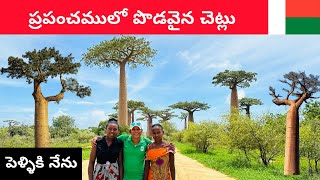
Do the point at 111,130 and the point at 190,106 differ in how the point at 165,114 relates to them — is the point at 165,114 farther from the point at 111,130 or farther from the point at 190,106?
the point at 111,130

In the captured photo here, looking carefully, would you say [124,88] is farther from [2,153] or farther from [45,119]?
[2,153]

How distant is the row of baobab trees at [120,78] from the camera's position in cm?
1055

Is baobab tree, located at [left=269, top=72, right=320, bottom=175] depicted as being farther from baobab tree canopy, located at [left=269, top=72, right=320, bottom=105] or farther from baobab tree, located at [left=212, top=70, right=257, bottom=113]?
baobab tree, located at [left=212, top=70, right=257, bottom=113]

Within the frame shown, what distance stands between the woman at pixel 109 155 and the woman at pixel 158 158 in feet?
0.89

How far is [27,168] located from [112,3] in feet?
11.1

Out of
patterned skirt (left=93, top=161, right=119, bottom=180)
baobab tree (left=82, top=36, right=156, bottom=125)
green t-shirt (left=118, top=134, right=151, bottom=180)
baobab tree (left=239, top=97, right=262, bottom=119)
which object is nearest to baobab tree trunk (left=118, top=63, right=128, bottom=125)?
baobab tree (left=82, top=36, right=156, bottom=125)

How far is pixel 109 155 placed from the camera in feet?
13.2

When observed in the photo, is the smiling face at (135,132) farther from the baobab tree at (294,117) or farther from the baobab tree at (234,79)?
the baobab tree at (234,79)

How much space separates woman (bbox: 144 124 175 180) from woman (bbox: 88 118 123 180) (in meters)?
0.27

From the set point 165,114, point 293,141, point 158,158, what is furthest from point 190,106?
point 158,158

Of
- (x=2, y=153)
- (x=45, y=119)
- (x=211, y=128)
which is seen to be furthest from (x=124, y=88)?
(x=2, y=153)

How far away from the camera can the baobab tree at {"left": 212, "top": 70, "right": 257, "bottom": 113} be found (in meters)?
27.6

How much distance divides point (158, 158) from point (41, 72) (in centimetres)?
1303

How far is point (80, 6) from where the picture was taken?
7824 mm
